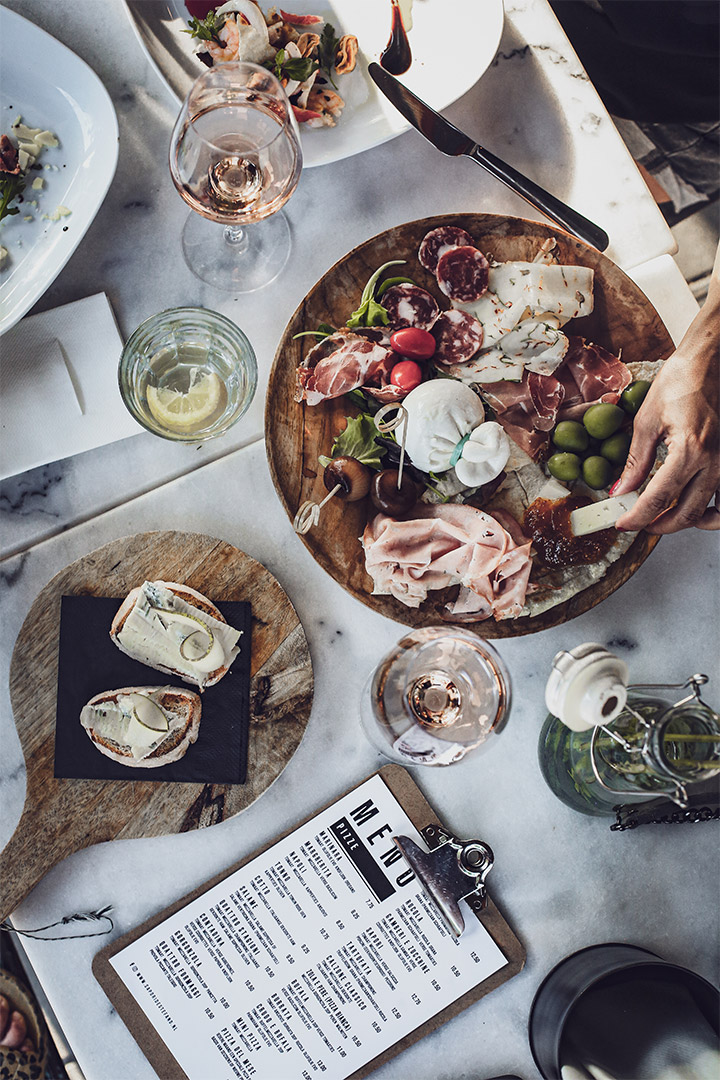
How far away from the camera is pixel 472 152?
3.81ft

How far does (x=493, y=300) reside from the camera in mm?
1108

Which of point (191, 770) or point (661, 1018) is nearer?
point (661, 1018)

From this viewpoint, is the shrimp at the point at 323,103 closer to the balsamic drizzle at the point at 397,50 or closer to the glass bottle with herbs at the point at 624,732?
the balsamic drizzle at the point at 397,50

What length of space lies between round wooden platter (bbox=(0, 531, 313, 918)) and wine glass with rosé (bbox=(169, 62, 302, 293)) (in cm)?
46

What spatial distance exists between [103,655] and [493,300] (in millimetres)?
747

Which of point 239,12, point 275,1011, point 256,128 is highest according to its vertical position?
point 239,12

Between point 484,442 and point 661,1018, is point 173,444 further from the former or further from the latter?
point 661,1018

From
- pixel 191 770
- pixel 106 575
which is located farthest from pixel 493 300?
pixel 191 770

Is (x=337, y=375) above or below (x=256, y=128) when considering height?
below

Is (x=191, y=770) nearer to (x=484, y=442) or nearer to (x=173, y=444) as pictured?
(x=173, y=444)

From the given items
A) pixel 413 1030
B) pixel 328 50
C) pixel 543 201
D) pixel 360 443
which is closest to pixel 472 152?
pixel 543 201

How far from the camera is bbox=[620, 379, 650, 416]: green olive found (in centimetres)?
110

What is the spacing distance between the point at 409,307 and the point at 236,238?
11.9 inches

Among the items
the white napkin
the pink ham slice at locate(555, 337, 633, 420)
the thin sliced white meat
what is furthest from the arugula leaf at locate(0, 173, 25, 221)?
the pink ham slice at locate(555, 337, 633, 420)
